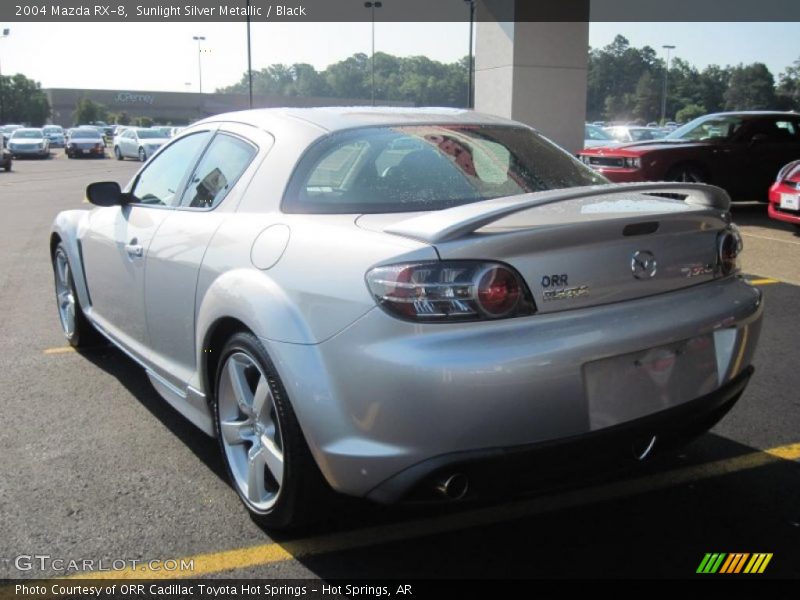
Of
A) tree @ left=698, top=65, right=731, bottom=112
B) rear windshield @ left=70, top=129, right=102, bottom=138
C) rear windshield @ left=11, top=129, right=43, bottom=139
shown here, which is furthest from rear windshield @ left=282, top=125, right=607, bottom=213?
tree @ left=698, top=65, right=731, bottom=112

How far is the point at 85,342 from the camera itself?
207 inches

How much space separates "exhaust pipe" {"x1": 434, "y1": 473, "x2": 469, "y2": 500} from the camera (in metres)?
2.34

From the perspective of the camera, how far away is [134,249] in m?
3.85

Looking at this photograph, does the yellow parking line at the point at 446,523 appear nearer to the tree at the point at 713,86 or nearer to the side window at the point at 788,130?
the side window at the point at 788,130

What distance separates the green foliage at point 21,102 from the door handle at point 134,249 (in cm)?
9541

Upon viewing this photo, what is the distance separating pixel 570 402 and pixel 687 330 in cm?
55

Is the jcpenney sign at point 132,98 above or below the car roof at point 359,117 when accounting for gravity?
above

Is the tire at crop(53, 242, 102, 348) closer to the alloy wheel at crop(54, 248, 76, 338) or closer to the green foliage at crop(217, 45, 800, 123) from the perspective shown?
the alloy wheel at crop(54, 248, 76, 338)

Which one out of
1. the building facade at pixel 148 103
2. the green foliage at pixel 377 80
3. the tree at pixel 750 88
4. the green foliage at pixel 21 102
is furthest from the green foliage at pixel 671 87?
the green foliage at pixel 21 102

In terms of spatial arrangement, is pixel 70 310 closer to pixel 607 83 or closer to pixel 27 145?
pixel 27 145

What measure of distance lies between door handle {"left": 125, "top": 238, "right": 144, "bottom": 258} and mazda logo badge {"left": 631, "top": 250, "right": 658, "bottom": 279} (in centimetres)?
234

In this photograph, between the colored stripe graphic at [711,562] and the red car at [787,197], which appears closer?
the colored stripe graphic at [711,562]

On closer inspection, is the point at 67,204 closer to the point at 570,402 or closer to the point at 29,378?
the point at 29,378

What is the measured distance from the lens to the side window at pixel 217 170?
3.37 m
